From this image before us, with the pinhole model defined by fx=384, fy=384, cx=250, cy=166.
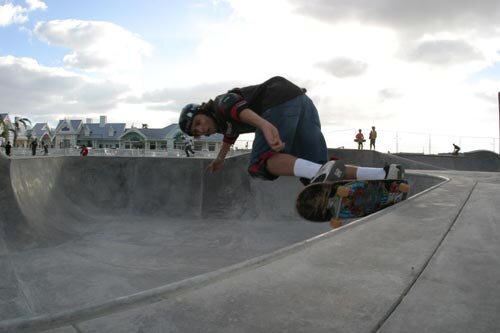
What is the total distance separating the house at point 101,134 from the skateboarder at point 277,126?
65.2 m

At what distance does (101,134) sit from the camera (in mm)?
66562

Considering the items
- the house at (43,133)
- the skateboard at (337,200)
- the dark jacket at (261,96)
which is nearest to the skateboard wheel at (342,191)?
the skateboard at (337,200)

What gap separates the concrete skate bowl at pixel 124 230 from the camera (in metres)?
3.45

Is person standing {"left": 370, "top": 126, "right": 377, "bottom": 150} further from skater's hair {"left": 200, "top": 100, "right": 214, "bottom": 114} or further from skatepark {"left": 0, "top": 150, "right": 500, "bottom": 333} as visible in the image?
skater's hair {"left": 200, "top": 100, "right": 214, "bottom": 114}

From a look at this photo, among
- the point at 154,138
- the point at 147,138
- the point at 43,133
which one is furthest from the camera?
the point at 43,133

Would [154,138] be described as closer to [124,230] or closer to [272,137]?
[124,230]

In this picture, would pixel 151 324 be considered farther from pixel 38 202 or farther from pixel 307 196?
pixel 38 202

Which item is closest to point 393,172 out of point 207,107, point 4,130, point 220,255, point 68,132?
point 207,107

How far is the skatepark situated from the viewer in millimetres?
1253

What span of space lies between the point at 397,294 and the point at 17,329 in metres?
1.28

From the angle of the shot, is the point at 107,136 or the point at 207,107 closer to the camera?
the point at 207,107

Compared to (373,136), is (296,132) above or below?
below

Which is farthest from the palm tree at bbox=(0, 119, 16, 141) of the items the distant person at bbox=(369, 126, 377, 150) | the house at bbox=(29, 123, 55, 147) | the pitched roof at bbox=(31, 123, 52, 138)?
the distant person at bbox=(369, 126, 377, 150)

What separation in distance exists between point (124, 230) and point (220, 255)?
2.47m
